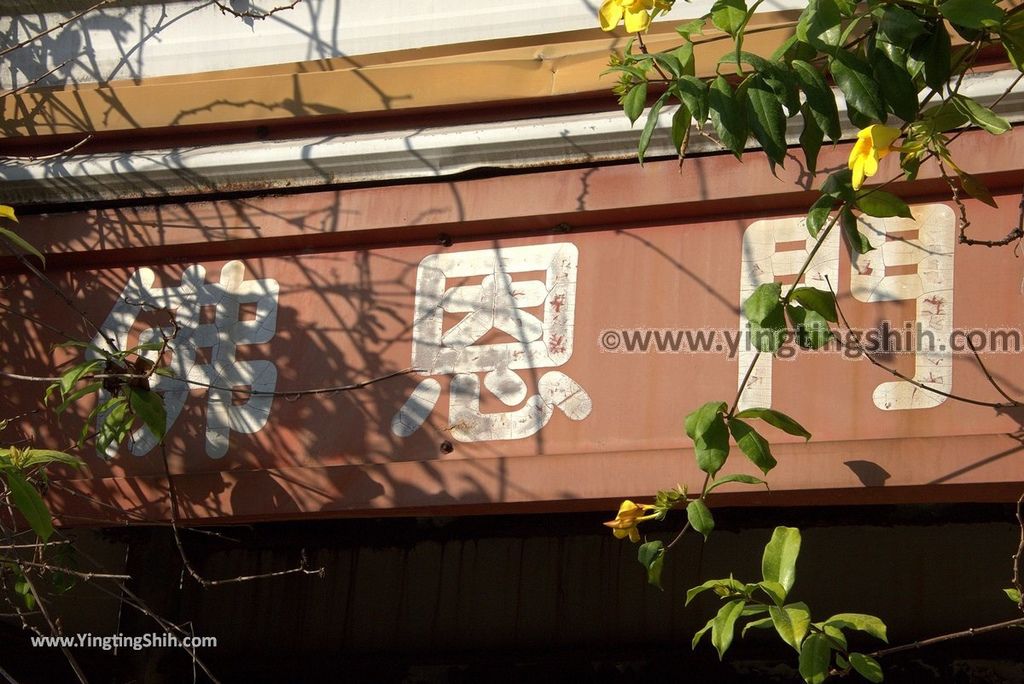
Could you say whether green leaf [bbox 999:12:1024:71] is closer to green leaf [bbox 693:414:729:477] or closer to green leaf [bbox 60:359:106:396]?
green leaf [bbox 693:414:729:477]

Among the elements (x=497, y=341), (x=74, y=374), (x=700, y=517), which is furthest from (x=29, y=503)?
(x=700, y=517)

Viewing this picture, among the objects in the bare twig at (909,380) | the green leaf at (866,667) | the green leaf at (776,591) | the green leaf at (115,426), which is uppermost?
the bare twig at (909,380)

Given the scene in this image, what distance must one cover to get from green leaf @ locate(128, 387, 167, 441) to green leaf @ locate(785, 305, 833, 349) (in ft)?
5.17

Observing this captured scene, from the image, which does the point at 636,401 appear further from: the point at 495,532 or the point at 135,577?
the point at 135,577

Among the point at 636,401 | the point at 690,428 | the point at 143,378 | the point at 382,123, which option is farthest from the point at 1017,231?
the point at 143,378

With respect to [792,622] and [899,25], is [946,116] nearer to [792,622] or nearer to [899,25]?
[899,25]

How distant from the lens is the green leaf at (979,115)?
7.06 ft

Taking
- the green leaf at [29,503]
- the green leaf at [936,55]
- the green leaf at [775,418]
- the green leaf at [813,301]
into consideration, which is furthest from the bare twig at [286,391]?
→ the green leaf at [936,55]

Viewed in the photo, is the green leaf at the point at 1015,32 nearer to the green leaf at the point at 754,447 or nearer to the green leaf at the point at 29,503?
the green leaf at the point at 754,447

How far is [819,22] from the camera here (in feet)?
→ 6.70

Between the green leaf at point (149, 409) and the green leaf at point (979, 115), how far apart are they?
194 cm

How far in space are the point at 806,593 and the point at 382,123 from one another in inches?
71.9

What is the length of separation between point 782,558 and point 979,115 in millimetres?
869

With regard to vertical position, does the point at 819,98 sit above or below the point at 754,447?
above
